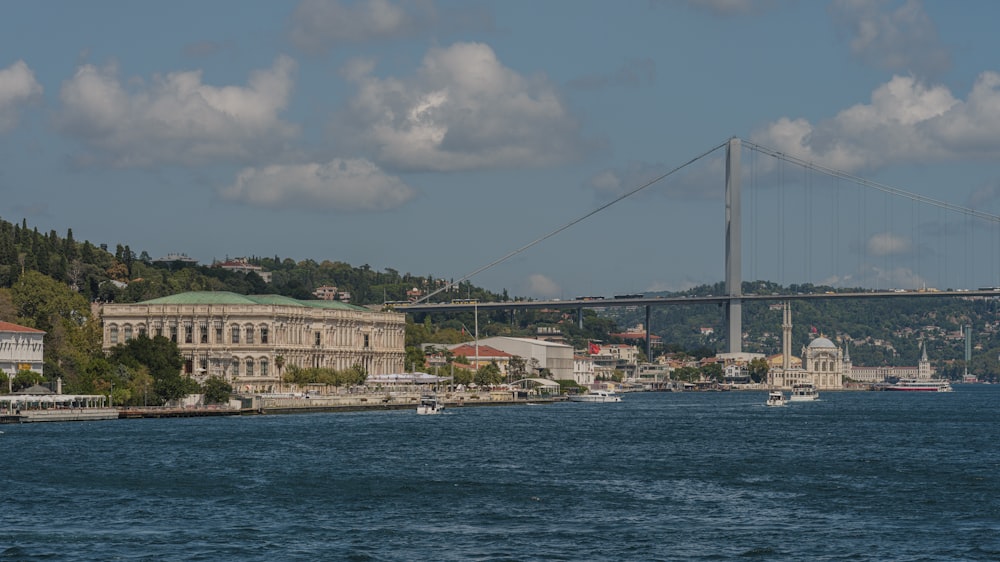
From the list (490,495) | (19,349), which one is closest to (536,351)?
(19,349)

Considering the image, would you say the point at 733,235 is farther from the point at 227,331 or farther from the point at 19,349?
the point at 19,349

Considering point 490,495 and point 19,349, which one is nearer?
point 490,495

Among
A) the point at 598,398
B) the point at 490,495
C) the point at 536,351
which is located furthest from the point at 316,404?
the point at 536,351

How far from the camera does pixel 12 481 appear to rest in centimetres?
4612

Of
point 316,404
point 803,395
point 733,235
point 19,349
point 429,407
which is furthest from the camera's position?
point 733,235

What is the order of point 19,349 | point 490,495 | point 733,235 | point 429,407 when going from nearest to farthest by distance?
1. point 490,495
2. point 19,349
3. point 429,407
4. point 733,235

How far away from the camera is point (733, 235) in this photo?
16850 cm

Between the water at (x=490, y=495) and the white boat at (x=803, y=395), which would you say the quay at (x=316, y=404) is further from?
the white boat at (x=803, y=395)

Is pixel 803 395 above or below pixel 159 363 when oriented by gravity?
below

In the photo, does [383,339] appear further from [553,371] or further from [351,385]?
[553,371]

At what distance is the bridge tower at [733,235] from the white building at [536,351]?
23.2m

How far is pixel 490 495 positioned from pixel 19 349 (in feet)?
188

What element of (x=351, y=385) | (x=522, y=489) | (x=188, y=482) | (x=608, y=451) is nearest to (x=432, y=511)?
(x=522, y=489)

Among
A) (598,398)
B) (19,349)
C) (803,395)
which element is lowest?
(598,398)
